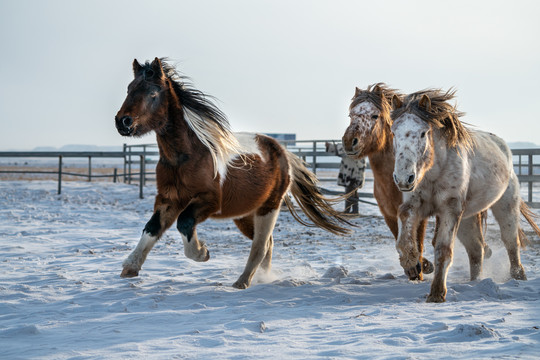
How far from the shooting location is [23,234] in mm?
8109

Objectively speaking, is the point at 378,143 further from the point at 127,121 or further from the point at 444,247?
the point at 127,121

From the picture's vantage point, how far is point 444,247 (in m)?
4.27

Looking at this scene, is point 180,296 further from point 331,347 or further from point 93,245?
point 93,245

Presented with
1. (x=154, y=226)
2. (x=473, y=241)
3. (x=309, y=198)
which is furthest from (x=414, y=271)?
(x=309, y=198)

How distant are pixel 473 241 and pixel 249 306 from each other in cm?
250

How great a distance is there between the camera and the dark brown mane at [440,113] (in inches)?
168

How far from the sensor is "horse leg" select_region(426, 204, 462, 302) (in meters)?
4.19

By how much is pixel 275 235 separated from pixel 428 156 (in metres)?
5.01

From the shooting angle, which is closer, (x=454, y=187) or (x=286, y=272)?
(x=454, y=187)

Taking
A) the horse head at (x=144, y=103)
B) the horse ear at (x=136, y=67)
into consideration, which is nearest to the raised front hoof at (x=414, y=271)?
the horse head at (x=144, y=103)

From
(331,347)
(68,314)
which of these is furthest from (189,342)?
(68,314)

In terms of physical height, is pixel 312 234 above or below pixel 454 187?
below

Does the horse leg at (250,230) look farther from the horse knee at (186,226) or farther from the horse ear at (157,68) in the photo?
the horse ear at (157,68)

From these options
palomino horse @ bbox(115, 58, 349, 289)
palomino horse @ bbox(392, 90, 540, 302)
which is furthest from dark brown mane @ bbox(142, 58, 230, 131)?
palomino horse @ bbox(392, 90, 540, 302)
